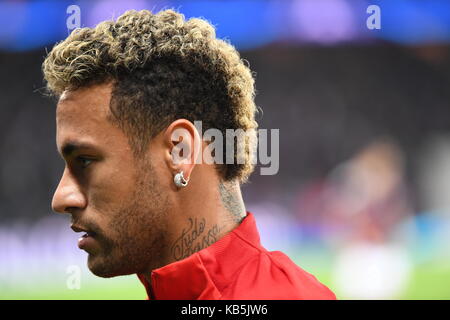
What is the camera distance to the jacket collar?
2.20 meters

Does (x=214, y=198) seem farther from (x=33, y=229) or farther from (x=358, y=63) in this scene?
(x=358, y=63)

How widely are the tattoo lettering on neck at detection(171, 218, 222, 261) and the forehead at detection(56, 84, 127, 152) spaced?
39 cm

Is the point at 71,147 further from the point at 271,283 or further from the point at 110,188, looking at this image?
the point at 271,283

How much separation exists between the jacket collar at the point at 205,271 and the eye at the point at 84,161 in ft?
1.50

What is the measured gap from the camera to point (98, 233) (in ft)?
7.70

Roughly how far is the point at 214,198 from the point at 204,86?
428 mm

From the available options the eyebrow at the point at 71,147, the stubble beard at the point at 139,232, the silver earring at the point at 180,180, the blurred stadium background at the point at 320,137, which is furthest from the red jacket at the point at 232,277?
the blurred stadium background at the point at 320,137

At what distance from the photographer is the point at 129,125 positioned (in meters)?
2.32

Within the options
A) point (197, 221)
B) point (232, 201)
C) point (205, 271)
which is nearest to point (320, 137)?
point (232, 201)

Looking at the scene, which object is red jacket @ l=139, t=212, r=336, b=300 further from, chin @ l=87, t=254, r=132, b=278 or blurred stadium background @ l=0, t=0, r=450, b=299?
blurred stadium background @ l=0, t=0, r=450, b=299

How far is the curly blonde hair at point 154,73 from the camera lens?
235 cm

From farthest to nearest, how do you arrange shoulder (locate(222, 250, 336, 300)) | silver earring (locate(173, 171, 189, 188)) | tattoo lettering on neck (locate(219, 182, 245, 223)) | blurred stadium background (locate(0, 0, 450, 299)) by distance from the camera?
blurred stadium background (locate(0, 0, 450, 299)) < tattoo lettering on neck (locate(219, 182, 245, 223)) < silver earring (locate(173, 171, 189, 188)) < shoulder (locate(222, 250, 336, 300))

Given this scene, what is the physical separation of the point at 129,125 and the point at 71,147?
223 millimetres

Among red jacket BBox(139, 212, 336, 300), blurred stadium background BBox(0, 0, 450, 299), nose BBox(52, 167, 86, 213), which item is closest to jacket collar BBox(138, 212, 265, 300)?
red jacket BBox(139, 212, 336, 300)
